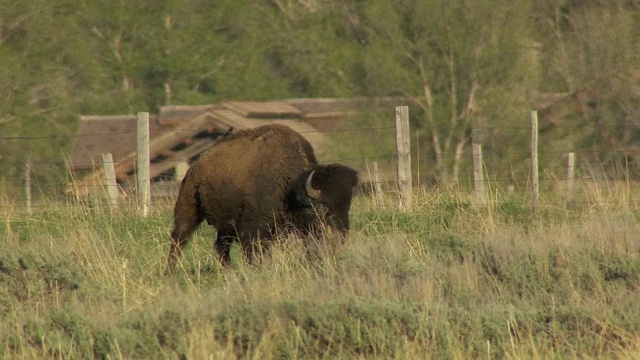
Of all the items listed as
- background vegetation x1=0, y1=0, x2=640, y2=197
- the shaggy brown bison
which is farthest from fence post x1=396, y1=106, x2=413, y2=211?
background vegetation x1=0, y1=0, x2=640, y2=197

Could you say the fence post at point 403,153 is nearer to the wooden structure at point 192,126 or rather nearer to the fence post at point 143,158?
the fence post at point 143,158

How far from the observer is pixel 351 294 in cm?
810

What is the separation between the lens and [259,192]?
10.9 metres

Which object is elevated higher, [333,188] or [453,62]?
[453,62]

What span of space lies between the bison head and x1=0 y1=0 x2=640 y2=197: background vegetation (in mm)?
21858

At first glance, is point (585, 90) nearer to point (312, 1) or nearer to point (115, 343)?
point (312, 1)

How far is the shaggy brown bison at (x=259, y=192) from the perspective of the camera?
416 inches

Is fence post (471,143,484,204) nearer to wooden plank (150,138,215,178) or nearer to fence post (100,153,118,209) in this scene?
fence post (100,153,118,209)

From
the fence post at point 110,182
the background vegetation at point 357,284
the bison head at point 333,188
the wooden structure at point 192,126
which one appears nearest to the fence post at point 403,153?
the background vegetation at point 357,284

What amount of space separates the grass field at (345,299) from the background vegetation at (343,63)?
22301 millimetres

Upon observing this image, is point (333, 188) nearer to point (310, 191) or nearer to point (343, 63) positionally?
point (310, 191)

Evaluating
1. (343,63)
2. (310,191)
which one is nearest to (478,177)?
(310,191)

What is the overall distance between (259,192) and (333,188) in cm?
82

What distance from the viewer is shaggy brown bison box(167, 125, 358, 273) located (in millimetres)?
10570
